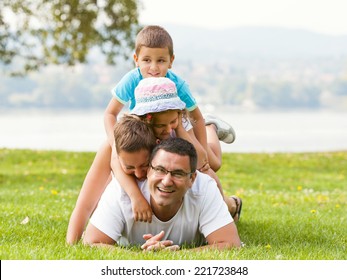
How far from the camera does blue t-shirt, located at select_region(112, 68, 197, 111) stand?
21.5ft

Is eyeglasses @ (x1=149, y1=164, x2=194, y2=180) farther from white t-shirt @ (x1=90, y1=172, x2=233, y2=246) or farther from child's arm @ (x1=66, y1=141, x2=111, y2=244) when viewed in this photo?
child's arm @ (x1=66, y1=141, x2=111, y2=244)

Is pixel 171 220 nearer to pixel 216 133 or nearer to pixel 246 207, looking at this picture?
pixel 216 133

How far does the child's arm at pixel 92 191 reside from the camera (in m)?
6.59

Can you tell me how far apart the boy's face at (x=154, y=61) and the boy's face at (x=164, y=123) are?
0.64 meters

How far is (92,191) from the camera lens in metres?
6.73

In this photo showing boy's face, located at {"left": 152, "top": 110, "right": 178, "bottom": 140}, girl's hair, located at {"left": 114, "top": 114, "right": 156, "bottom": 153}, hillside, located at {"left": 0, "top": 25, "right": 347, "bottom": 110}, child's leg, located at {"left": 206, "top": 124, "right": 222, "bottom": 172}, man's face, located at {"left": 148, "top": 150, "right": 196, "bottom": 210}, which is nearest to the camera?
man's face, located at {"left": 148, "top": 150, "right": 196, "bottom": 210}

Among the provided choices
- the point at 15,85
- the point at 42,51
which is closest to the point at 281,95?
the point at 15,85

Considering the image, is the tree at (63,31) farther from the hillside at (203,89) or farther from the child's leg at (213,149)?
the hillside at (203,89)

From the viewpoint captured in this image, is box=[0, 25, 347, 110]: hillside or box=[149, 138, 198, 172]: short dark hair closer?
box=[149, 138, 198, 172]: short dark hair

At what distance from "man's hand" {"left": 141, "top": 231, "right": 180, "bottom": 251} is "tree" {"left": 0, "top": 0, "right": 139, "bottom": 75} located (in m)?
15.2

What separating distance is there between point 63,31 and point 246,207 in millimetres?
13256

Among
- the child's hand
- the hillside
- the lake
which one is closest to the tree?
the lake

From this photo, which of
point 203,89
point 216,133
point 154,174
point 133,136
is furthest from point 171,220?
point 203,89

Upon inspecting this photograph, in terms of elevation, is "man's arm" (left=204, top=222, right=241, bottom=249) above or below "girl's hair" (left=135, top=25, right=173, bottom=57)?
below
